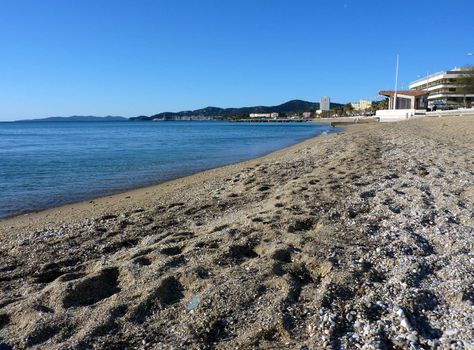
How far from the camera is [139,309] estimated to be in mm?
3775

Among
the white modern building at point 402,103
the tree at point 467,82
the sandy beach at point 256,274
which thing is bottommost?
the sandy beach at point 256,274

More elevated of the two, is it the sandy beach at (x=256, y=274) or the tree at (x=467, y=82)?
the tree at (x=467, y=82)

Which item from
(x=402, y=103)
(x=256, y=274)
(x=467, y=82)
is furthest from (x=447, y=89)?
(x=256, y=274)

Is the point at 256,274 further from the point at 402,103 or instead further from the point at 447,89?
the point at 447,89

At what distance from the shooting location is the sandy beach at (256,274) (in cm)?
336

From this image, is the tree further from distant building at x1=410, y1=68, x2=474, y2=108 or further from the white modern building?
distant building at x1=410, y1=68, x2=474, y2=108

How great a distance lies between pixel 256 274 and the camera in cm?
438

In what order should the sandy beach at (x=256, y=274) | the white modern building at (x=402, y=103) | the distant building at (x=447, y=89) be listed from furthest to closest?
the distant building at (x=447, y=89) → the white modern building at (x=402, y=103) → the sandy beach at (x=256, y=274)

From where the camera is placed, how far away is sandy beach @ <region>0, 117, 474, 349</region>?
336cm

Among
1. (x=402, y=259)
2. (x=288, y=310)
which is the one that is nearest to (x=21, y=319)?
(x=288, y=310)

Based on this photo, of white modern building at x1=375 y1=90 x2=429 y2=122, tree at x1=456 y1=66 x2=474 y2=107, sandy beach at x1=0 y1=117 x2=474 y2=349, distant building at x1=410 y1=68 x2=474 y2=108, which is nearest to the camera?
sandy beach at x1=0 y1=117 x2=474 y2=349

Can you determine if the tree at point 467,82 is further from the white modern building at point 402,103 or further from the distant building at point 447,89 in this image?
the distant building at point 447,89

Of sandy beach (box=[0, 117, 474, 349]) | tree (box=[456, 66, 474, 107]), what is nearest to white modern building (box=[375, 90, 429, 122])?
tree (box=[456, 66, 474, 107])

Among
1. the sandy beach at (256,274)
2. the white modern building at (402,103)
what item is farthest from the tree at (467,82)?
the sandy beach at (256,274)
